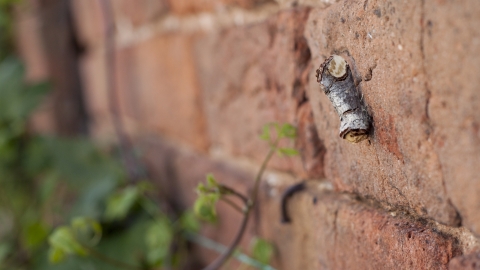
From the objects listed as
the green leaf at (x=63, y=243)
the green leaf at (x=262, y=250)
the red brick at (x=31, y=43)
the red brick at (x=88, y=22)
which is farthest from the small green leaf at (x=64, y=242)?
the red brick at (x=31, y=43)

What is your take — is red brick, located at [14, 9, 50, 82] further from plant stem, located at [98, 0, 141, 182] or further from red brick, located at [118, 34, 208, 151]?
red brick, located at [118, 34, 208, 151]

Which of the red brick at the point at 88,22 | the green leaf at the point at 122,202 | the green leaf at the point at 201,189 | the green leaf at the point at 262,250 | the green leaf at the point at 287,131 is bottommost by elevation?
the green leaf at the point at 122,202

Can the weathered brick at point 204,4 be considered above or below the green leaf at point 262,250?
above

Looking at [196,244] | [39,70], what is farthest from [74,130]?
[196,244]

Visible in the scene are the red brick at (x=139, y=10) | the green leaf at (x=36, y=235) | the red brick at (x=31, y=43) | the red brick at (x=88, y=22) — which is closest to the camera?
the red brick at (x=139, y=10)

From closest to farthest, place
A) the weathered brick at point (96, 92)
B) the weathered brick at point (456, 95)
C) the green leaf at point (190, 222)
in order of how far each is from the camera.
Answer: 1. the weathered brick at point (456, 95)
2. the green leaf at point (190, 222)
3. the weathered brick at point (96, 92)

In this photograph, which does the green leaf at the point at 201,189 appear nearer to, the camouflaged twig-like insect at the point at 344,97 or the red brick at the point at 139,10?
the camouflaged twig-like insect at the point at 344,97

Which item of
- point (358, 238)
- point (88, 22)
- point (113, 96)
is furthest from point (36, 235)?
point (358, 238)
